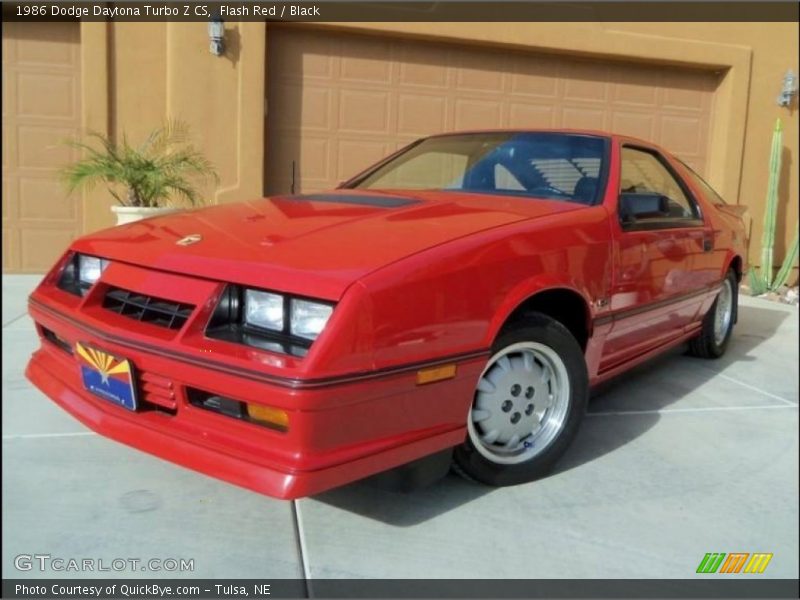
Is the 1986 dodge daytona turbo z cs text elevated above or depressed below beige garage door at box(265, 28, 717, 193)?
below

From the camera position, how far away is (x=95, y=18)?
646 centimetres

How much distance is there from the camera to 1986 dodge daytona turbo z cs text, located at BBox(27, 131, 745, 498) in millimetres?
1961

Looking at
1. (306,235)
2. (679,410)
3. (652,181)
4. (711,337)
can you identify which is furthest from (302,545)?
(711,337)

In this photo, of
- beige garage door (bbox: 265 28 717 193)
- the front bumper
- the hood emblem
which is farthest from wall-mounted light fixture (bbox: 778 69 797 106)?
the hood emblem

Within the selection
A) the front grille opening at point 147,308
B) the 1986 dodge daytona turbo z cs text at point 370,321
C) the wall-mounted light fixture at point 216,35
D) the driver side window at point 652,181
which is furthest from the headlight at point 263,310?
the wall-mounted light fixture at point 216,35

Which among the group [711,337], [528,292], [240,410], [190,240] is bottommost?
[711,337]

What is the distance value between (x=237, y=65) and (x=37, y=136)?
6.80 ft

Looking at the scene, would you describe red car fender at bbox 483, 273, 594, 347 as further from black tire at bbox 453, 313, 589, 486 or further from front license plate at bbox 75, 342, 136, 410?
front license plate at bbox 75, 342, 136, 410

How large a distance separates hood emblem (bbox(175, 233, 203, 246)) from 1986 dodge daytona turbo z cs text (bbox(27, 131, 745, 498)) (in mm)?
11

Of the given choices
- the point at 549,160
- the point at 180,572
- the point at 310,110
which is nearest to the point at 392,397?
the point at 180,572

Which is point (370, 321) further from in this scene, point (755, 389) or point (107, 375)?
point (755, 389)

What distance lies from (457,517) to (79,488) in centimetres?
136

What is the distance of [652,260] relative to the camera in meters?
3.25

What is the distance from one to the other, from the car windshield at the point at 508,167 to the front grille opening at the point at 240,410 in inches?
64.9
